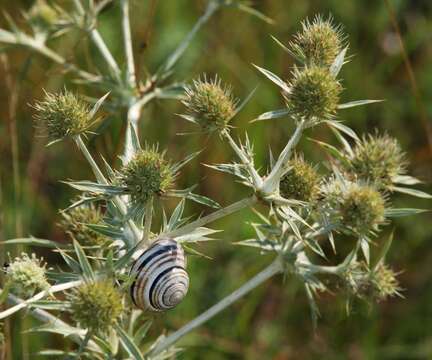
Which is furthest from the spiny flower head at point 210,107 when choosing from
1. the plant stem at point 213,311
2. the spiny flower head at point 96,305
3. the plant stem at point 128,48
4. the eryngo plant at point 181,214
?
the plant stem at point 128,48

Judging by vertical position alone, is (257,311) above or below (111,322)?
above

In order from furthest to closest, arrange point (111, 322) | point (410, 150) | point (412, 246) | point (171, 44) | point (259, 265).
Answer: point (171, 44)
point (410, 150)
point (412, 246)
point (259, 265)
point (111, 322)

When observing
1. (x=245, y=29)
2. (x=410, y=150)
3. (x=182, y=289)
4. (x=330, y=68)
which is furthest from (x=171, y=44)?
(x=182, y=289)

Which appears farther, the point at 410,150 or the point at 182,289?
the point at 410,150

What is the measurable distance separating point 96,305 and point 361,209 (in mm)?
978

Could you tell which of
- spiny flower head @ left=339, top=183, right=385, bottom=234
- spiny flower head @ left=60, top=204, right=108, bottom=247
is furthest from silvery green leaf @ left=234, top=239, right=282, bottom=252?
spiny flower head @ left=60, top=204, right=108, bottom=247

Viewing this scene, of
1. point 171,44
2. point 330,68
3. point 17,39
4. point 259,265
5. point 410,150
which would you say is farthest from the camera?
point 171,44

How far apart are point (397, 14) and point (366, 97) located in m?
0.99

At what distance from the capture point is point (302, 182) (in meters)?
2.61

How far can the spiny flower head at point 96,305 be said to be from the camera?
216 cm

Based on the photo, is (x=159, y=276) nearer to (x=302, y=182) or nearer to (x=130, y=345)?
(x=130, y=345)

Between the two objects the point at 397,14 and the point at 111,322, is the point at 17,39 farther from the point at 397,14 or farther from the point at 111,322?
the point at 397,14

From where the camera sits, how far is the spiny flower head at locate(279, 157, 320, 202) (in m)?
2.61

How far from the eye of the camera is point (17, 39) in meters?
3.88
